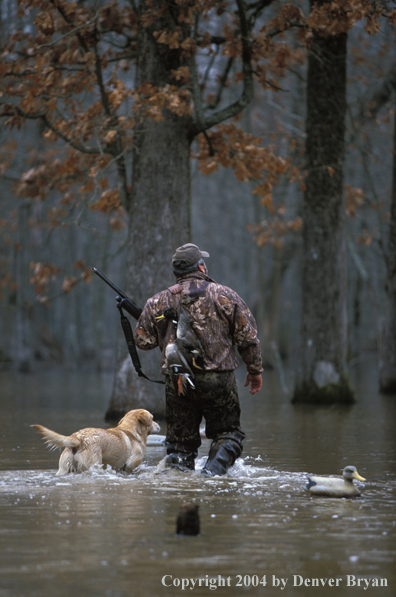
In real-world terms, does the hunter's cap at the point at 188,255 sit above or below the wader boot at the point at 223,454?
above

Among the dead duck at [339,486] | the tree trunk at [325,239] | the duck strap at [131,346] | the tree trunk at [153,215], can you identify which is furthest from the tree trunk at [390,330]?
the dead duck at [339,486]

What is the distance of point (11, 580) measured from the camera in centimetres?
350

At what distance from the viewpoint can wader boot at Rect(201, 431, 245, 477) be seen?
6566 millimetres

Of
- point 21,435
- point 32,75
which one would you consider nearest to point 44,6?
point 32,75

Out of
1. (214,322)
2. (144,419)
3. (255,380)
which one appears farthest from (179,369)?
(144,419)

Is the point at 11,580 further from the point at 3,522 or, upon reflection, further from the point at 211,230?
the point at 211,230

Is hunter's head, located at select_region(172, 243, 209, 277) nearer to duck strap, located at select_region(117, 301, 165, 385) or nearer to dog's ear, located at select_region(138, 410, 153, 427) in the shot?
duck strap, located at select_region(117, 301, 165, 385)

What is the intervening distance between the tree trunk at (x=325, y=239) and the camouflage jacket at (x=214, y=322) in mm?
8099

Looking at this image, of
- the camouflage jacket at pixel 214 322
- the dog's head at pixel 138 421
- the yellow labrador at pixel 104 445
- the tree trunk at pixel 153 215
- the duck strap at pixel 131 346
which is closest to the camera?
the yellow labrador at pixel 104 445

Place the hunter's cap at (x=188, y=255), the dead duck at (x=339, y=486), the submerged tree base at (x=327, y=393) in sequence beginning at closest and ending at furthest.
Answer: the dead duck at (x=339, y=486) < the hunter's cap at (x=188, y=255) < the submerged tree base at (x=327, y=393)

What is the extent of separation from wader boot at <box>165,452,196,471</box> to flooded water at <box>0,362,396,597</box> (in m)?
0.09

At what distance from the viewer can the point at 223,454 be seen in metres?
6.66

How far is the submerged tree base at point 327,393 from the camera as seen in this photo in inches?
575

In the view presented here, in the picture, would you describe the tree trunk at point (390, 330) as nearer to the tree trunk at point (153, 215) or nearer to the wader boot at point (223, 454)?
the tree trunk at point (153, 215)
